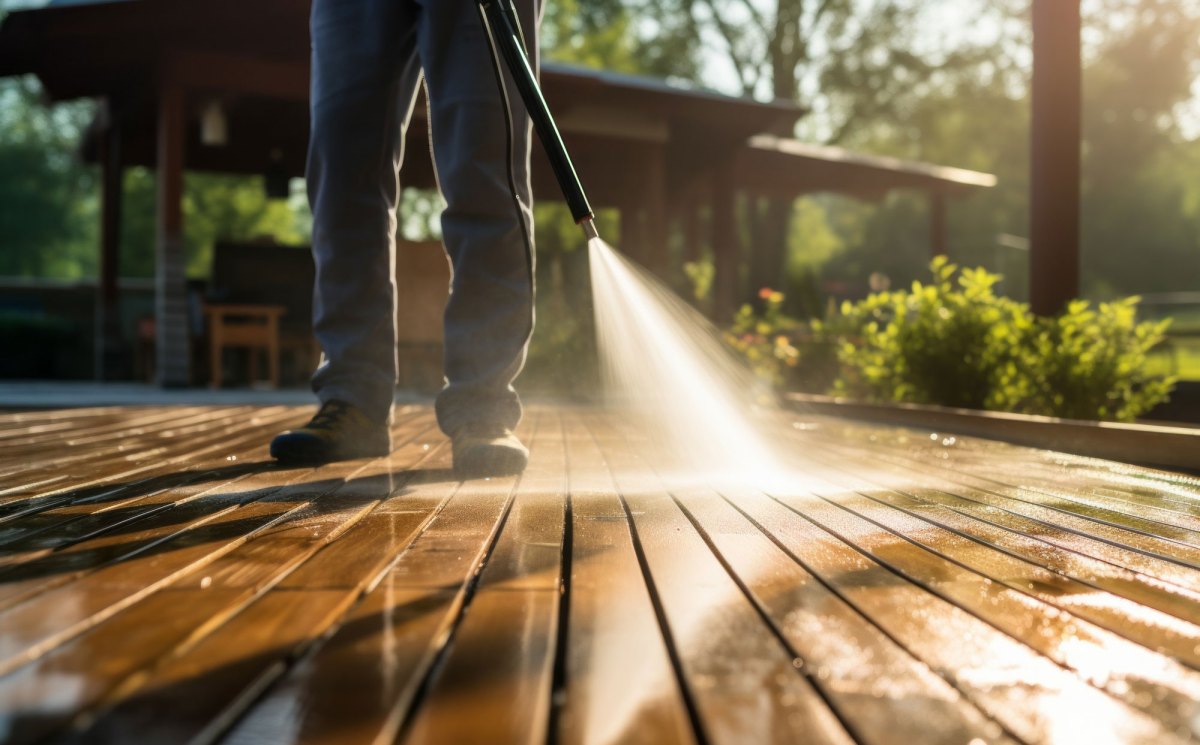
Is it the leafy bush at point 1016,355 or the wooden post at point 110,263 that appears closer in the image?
the leafy bush at point 1016,355

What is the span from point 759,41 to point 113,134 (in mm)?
16197

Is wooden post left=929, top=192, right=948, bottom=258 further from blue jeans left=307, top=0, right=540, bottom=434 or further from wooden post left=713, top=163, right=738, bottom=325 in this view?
blue jeans left=307, top=0, right=540, bottom=434

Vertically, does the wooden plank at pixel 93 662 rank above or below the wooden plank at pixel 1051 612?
above

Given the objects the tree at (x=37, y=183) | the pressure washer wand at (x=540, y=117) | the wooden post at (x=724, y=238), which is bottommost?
the pressure washer wand at (x=540, y=117)

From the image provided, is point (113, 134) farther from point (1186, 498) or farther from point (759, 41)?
point (759, 41)

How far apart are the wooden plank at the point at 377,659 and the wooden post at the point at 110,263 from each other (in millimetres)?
9663

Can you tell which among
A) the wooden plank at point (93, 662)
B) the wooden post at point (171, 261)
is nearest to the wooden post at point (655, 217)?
the wooden post at point (171, 261)

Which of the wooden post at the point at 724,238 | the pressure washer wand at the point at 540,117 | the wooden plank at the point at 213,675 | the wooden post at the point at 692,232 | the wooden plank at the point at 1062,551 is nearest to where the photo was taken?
the wooden plank at the point at 213,675

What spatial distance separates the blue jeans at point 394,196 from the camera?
2.28 meters

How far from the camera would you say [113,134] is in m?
10.1

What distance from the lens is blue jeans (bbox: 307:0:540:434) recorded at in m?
2.28

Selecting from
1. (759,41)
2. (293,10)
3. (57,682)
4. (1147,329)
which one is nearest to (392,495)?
(57,682)

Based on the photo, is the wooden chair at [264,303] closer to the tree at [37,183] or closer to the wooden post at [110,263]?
the wooden post at [110,263]

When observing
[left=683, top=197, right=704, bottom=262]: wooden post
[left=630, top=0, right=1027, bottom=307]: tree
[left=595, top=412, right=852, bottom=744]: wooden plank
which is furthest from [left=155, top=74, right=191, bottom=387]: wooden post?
[left=630, top=0, right=1027, bottom=307]: tree
